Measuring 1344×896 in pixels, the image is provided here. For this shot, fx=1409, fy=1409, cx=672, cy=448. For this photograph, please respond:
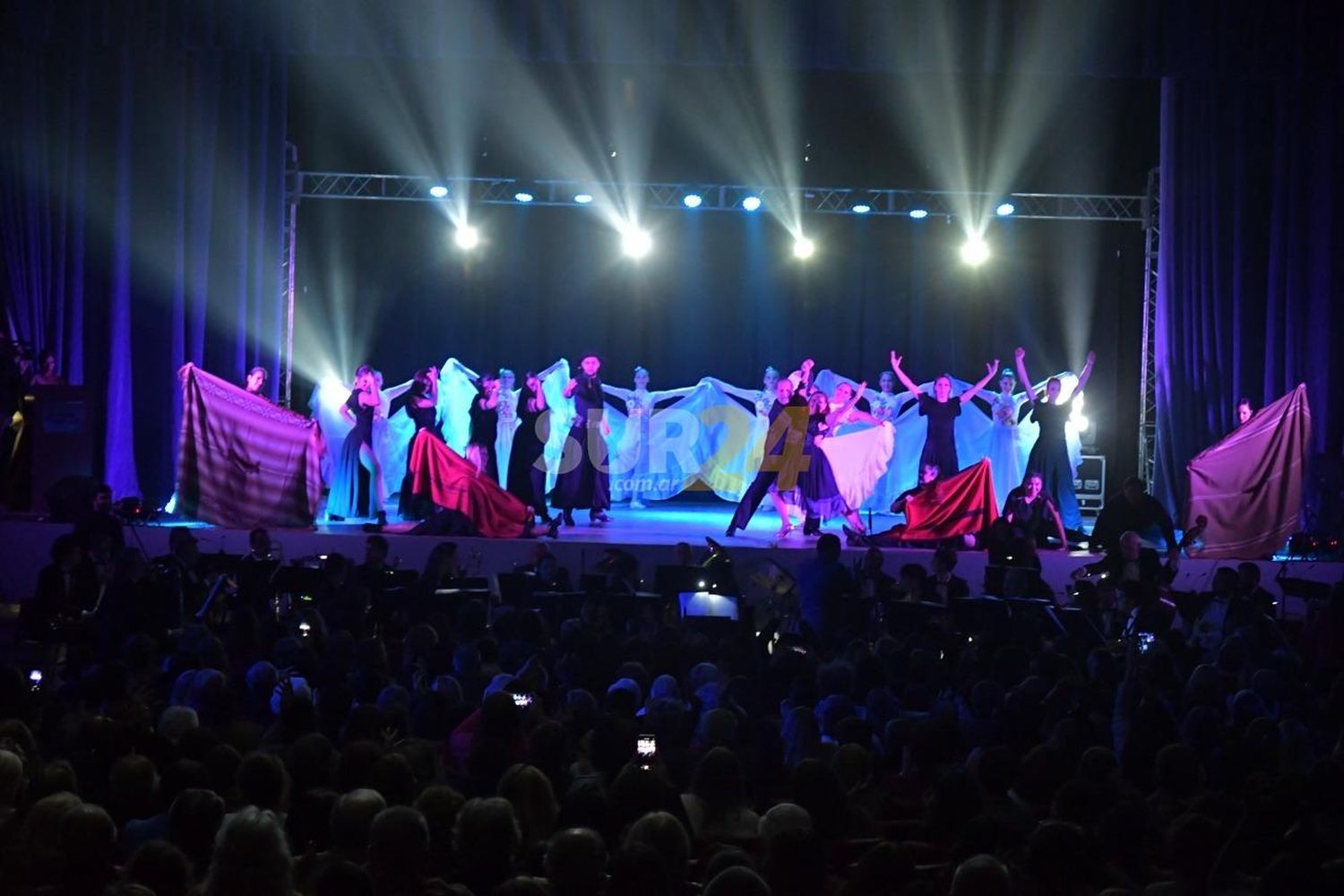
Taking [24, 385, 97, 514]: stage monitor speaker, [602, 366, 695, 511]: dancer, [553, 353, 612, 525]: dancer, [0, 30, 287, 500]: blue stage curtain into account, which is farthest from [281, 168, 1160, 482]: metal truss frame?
[553, 353, 612, 525]: dancer

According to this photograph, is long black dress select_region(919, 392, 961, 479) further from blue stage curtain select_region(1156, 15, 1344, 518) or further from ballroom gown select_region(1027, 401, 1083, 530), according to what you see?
blue stage curtain select_region(1156, 15, 1344, 518)

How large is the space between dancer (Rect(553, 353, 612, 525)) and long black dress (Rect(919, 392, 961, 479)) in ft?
12.1

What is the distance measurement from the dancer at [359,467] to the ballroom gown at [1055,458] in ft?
23.9

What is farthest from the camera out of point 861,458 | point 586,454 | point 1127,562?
point 861,458

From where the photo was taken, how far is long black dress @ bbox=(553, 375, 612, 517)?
15.8 metres

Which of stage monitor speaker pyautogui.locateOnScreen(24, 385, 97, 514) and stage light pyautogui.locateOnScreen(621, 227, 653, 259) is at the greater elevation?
stage light pyautogui.locateOnScreen(621, 227, 653, 259)

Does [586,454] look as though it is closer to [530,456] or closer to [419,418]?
[530,456]

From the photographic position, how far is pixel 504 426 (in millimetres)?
18781

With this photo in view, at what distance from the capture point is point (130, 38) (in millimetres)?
13672

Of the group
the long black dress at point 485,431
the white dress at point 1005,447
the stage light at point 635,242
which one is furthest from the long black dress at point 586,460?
the white dress at point 1005,447

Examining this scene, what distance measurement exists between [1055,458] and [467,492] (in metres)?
6.52

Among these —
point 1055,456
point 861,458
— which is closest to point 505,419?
point 861,458

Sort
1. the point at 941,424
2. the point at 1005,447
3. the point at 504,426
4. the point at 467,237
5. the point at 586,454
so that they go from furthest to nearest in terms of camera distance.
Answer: the point at 467,237, the point at 504,426, the point at 1005,447, the point at 941,424, the point at 586,454

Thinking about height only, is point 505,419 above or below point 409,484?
above
